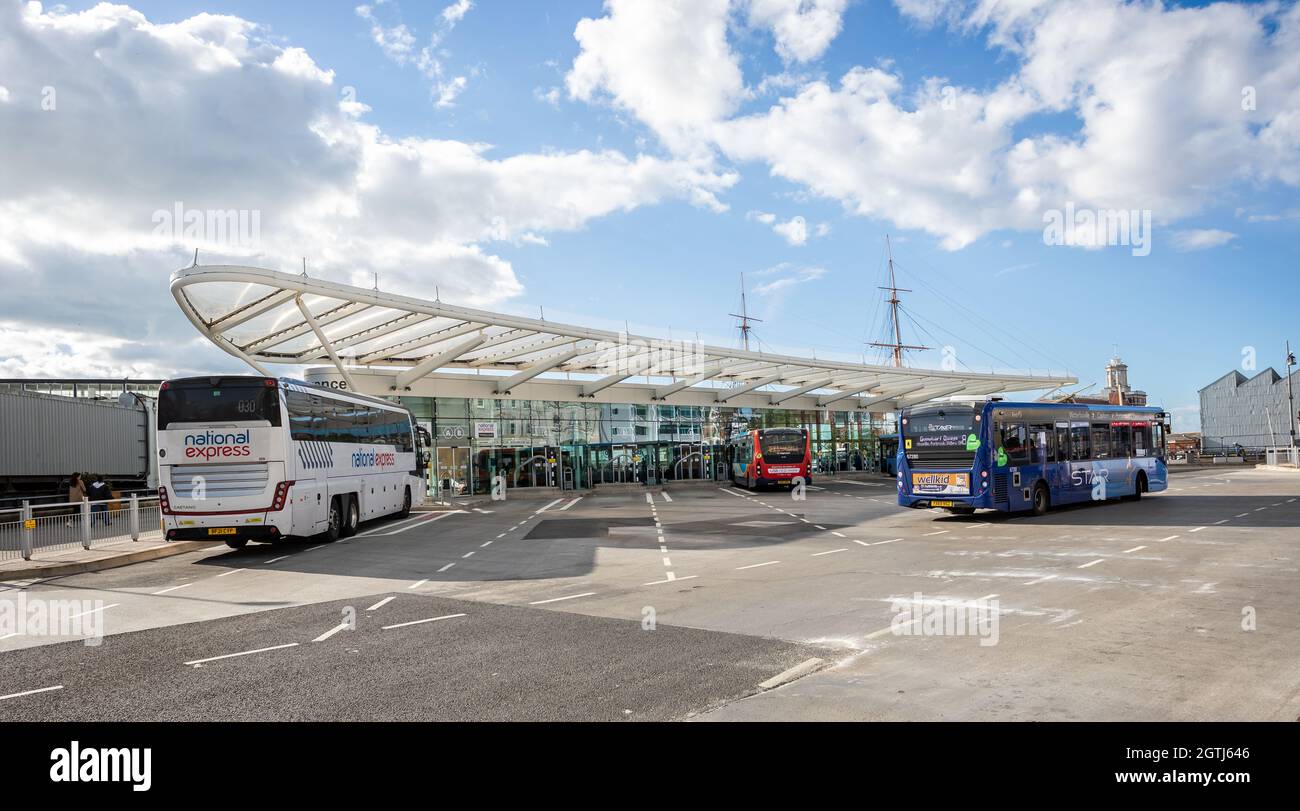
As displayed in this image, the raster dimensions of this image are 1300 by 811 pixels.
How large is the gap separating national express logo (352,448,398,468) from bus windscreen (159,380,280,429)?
202 inches

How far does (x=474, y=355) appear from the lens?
36.1 m

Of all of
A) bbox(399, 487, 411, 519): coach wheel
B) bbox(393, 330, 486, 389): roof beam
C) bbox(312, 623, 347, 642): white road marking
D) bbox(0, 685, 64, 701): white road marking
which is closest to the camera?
bbox(0, 685, 64, 701): white road marking

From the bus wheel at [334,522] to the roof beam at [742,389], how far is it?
102 feet

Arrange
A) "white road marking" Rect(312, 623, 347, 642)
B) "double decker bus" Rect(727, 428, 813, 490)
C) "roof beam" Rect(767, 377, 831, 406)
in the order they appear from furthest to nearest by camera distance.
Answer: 1. "roof beam" Rect(767, 377, 831, 406)
2. "double decker bus" Rect(727, 428, 813, 490)
3. "white road marking" Rect(312, 623, 347, 642)

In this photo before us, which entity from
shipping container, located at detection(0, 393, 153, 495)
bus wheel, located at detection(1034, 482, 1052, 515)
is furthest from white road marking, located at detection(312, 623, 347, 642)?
shipping container, located at detection(0, 393, 153, 495)

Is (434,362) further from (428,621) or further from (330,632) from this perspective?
(330,632)

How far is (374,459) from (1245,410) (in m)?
113

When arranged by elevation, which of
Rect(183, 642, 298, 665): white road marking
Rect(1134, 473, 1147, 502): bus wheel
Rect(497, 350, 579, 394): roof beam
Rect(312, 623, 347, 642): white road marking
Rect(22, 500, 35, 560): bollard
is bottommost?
Rect(1134, 473, 1147, 502): bus wheel

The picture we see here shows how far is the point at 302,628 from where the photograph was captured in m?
8.21

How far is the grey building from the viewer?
93.6 metres

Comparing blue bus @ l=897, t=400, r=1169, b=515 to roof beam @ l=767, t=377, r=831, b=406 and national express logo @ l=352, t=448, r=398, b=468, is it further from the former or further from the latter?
roof beam @ l=767, t=377, r=831, b=406

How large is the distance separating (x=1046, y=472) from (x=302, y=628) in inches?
724

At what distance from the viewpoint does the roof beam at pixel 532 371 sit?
3678cm
